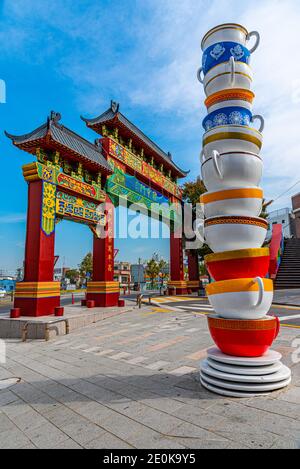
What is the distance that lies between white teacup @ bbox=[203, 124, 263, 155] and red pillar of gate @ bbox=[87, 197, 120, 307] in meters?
9.63

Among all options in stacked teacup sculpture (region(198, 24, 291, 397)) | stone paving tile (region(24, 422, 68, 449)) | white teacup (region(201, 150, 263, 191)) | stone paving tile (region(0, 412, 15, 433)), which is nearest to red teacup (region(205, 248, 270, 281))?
stacked teacup sculpture (region(198, 24, 291, 397))

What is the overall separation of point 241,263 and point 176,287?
17.5 meters

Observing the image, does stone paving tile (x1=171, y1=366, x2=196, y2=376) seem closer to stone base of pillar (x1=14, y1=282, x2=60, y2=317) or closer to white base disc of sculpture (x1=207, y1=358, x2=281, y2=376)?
white base disc of sculpture (x1=207, y1=358, x2=281, y2=376)

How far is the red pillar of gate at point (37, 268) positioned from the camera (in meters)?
9.63

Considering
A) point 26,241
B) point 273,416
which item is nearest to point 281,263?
point 26,241

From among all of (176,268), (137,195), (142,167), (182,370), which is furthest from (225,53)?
(176,268)

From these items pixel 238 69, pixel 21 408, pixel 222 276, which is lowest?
pixel 21 408

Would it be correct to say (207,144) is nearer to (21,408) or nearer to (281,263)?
(21,408)

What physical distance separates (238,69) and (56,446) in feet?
17.9

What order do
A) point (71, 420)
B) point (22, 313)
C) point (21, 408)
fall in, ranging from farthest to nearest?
point (22, 313)
point (21, 408)
point (71, 420)

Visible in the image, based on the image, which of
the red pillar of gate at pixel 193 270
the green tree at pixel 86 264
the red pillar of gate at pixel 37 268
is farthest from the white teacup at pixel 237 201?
the green tree at pixel 86 264

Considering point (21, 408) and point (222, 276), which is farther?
point (222, 276)
